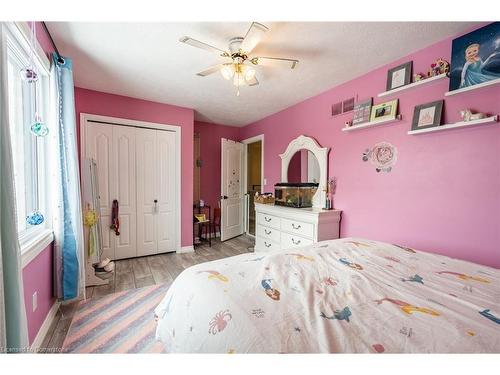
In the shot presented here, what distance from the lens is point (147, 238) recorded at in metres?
3.38

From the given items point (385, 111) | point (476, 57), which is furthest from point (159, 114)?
point (476, 57)

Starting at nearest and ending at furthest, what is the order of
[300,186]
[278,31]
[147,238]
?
[278,31], [300,186], [147,238]

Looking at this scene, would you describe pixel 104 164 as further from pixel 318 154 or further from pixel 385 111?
pixel 385 111

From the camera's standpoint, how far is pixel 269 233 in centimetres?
318

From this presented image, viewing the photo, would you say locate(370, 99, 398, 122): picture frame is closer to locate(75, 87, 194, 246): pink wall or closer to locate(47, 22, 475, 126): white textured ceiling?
locate(47, 22, 475, 126): white textured ceiling

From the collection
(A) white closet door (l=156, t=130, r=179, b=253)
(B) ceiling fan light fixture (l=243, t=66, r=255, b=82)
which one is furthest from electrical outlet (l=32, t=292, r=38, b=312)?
(B) ceiling fan light fixture (l=243, t=66, r=255, b=82)

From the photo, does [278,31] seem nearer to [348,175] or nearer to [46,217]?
[348,175]

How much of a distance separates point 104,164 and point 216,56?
2.16 meters

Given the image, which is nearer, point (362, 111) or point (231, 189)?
point (362, 111)

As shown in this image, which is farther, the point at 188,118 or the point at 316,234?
the point at 188,118

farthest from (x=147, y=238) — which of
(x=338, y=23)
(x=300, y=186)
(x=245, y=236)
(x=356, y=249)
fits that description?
(x=338, y=23)

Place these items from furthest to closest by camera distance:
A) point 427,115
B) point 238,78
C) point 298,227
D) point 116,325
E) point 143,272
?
point 143,272 < point 298,227 < point 238,78 < point 427,115 < point 116,325

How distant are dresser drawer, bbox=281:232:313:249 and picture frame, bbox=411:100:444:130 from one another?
154 cm
